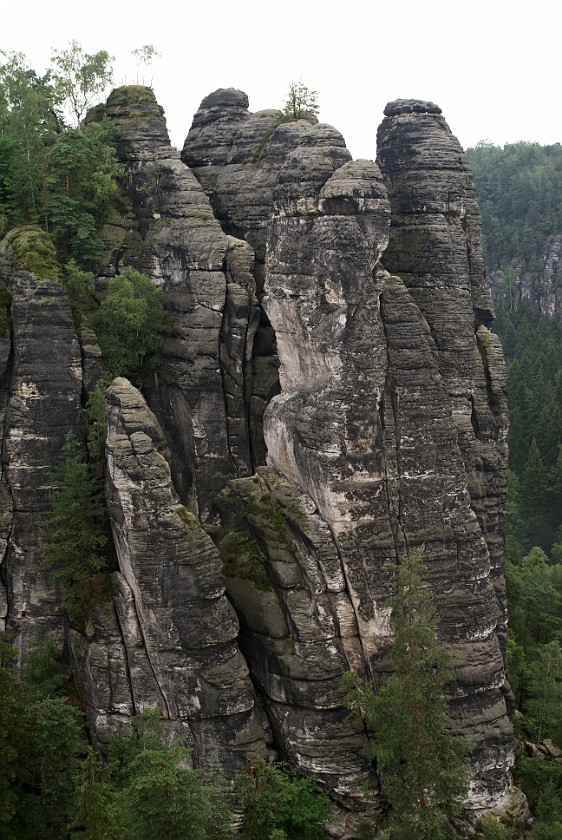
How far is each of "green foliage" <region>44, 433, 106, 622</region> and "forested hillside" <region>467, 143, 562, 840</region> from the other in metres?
17.9

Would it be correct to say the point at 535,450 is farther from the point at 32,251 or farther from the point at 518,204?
the point at 518,204

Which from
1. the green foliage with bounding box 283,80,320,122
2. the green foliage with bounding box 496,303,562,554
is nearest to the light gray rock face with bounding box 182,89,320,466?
the green foliage with bounding box 283,80,320,122

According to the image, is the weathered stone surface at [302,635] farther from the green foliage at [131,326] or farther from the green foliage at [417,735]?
the green foliage at [131,326]

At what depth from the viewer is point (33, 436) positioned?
31.6 meters

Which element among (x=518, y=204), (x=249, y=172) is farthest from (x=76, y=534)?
(x=518, y=204)

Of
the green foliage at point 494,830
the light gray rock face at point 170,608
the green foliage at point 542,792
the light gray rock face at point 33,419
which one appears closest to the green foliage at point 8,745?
the light gray rock face at point 170,608

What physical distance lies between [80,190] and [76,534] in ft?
50.8

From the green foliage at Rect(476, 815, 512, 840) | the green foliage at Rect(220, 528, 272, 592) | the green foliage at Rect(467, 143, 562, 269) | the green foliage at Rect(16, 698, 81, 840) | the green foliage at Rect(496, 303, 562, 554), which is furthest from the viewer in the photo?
the green foliage at Rect(467, 143, 562, 269)

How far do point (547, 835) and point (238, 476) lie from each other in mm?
17068

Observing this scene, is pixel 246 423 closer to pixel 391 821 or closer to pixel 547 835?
pixel 391 821

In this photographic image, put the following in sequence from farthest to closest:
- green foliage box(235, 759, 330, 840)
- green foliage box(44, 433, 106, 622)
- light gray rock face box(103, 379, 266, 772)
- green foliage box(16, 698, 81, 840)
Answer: green foliage box(44, 433, 106, 622), light gray rock face box(103, 379, 266, 772), green foliage box(235, 759, 330, 840), green foliage box(16, 698, 81, 840)

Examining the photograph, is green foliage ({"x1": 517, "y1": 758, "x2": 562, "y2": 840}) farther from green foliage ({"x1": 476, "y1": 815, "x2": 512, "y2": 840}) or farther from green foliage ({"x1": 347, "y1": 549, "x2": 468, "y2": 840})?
green foliage ({"x1": 347, "y1": 549, "x2": 468, "y2": 840})

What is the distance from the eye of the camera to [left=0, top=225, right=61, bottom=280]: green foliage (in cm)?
3212

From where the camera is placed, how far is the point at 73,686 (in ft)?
105
